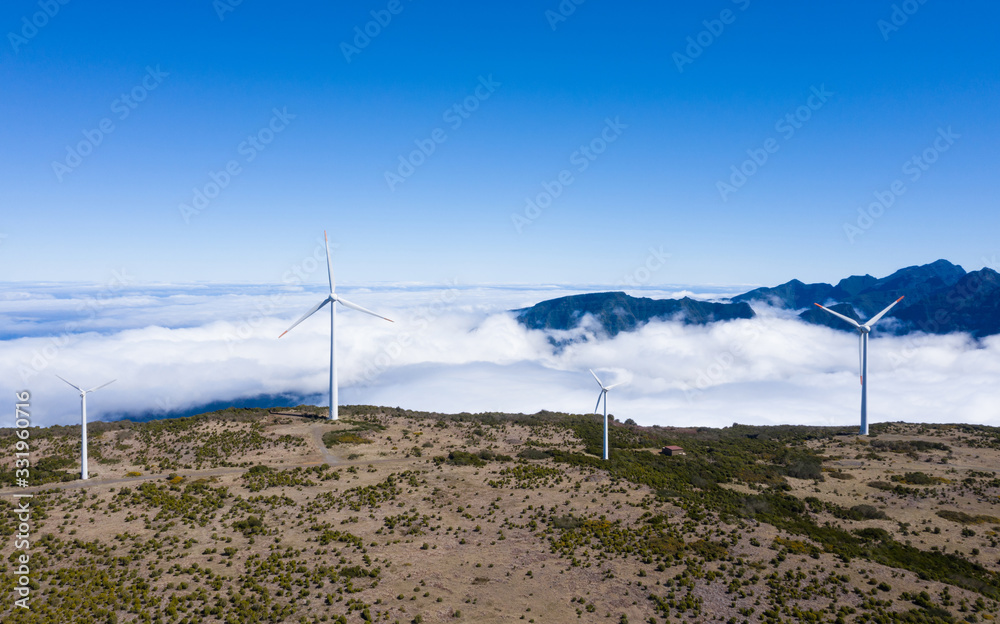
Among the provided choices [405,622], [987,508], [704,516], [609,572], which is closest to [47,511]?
[405,622]

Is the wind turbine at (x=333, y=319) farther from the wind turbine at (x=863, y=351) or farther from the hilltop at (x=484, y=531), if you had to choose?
the wind turbine at (x=863, y=351)

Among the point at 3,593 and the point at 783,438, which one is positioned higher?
the point at 3,593

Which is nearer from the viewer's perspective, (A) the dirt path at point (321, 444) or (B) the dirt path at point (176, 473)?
(B) the dirt path at point (176, 473)

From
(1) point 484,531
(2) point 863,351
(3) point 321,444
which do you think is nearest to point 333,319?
(3) point 321,444

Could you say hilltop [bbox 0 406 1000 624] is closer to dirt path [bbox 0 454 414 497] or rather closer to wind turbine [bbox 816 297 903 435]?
dirt path [bbox 0 454 414 497]

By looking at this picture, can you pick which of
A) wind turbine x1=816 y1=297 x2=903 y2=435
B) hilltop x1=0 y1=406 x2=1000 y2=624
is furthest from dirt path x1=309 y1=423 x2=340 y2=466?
wind turbine x1=816 y1=297 x2=903 y2=435

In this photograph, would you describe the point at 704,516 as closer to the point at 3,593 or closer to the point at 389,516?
the point at 389,516

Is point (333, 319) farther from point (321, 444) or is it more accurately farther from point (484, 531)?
point (484, 531)

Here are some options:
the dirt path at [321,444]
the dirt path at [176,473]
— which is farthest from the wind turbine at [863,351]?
the dirt path at [321,444]
